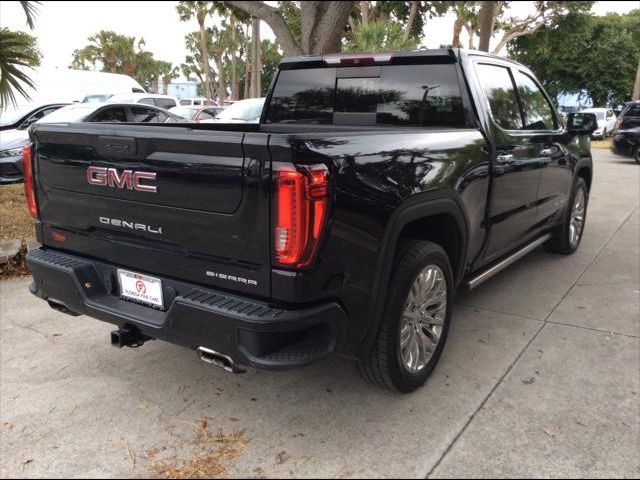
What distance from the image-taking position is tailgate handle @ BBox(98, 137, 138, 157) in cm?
259

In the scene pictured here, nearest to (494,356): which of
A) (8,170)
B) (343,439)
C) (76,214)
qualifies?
(343,439)

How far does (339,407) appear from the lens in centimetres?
296

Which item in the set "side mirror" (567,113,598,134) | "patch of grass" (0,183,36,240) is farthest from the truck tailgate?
"side mirror" (567,113,598,134)

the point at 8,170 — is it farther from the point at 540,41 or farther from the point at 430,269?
the point at 540,41

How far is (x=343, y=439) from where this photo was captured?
8.76 feet

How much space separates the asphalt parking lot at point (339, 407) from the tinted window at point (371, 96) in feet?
5.14

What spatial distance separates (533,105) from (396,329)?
276cm

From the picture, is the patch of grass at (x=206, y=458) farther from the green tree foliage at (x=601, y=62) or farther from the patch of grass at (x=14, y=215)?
the green tree foliage at (x=601, y=62)

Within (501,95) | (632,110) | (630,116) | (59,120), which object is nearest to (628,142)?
(630,116)

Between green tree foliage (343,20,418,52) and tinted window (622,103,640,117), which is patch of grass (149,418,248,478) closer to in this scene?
green tree foliage (343,20,418,52)

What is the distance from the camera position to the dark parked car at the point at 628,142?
14.3 m

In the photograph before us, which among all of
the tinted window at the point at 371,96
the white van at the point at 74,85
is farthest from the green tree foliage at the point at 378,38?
the tinted window at the point at 371,96

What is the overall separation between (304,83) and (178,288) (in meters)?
2.17

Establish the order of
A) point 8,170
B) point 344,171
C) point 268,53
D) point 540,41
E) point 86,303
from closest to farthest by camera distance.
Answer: point 344,171 → point 86,303 → point 8,170 → point 540,41 → point 268,53
